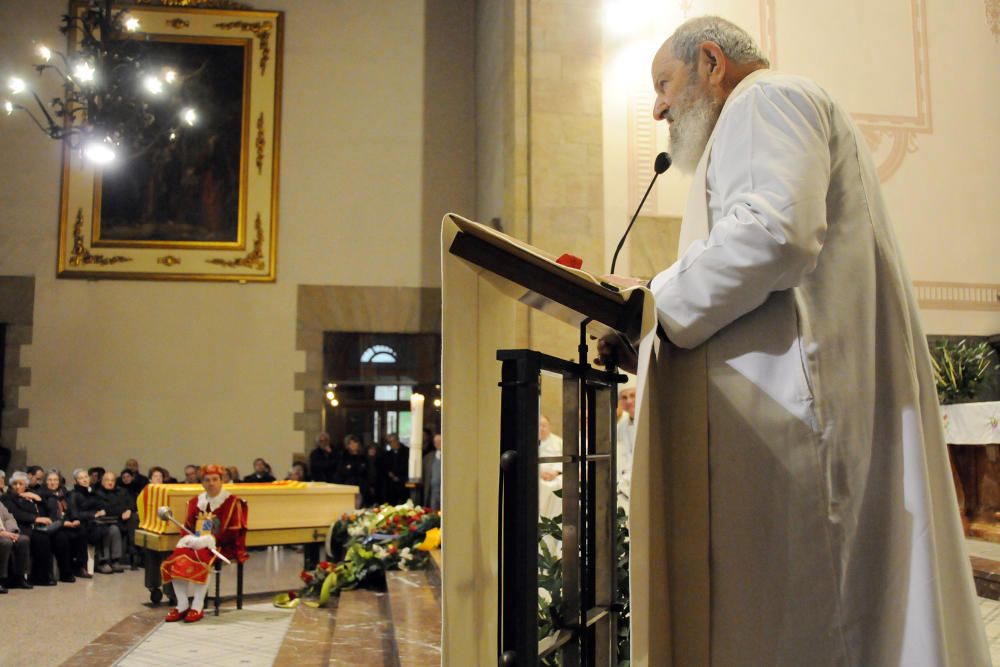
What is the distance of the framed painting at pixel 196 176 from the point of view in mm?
12703

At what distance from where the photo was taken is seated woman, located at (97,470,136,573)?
10617 millimetres

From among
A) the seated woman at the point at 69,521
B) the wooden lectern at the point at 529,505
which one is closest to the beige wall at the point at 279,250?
the seated woman at the point at 69,521

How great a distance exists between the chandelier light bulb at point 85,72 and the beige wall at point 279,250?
11.2ft

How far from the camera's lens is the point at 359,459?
1259cm

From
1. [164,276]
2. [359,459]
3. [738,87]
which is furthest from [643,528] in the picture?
[164,276]

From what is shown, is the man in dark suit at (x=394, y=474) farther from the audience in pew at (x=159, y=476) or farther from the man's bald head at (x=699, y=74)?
the man's bald head at (x=699, y=74)

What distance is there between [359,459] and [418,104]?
200 inches

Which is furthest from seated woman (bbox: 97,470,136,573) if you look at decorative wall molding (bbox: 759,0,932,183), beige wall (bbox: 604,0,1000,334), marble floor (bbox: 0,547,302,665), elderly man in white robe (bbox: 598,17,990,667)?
elderly man in white robe (bbox: 598,17,990,667)

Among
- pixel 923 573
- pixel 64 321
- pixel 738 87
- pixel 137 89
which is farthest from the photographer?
pixel 64 321

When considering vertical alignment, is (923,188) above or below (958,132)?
below

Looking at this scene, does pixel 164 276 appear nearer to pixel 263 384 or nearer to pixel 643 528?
pixel 263 384

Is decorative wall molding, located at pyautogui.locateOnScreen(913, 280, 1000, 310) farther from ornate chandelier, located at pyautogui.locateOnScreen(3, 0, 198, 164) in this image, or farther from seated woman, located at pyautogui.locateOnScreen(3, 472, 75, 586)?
seated woman, located at pyautogui.locateOnScreen(3, 472, 75, 586)

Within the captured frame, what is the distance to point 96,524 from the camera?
10.7m

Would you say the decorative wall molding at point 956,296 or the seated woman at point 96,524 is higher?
the decorative wall molding at point 956,296
